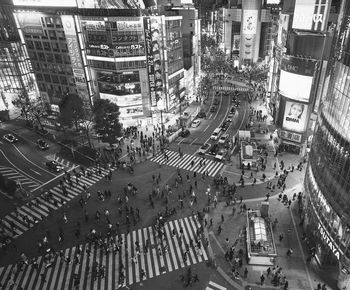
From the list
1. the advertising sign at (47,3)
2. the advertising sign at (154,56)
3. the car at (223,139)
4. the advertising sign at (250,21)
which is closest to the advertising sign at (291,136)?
the car at (223,139)

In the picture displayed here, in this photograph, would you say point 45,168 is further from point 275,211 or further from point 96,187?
point 275,211

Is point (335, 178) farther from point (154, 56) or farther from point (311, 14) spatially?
point (154, 56)

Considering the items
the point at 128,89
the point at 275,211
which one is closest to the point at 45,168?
the point at 128,89

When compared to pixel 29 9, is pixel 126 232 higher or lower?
lower

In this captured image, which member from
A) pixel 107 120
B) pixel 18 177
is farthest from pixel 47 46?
pixel 18 177

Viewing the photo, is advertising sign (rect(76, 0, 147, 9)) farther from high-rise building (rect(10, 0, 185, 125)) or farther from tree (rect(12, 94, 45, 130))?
tree (rect(12, 94, 45, 130))

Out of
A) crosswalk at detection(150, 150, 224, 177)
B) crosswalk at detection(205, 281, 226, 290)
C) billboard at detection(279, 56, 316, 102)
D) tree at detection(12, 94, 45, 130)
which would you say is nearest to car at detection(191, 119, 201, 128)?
crosswalk at detection(150, 150, 224, 177)
